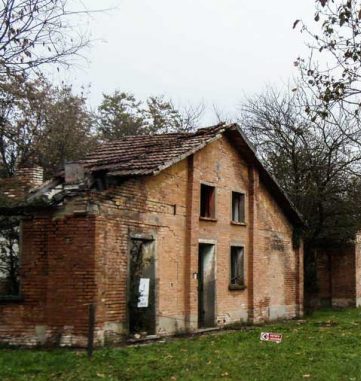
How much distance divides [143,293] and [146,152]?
158 inches

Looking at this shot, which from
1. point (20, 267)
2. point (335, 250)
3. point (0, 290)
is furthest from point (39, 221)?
point (335, 250)

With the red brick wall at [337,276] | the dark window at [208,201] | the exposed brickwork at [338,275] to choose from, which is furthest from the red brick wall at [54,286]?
the red brick wall at [337,276]

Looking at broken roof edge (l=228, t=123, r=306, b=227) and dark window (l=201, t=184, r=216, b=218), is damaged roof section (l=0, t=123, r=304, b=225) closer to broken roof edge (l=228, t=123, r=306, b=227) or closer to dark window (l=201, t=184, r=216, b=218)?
broken roof edge (l=228, t=123, r=306, b=227)

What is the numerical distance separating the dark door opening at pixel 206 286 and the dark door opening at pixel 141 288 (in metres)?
3.09

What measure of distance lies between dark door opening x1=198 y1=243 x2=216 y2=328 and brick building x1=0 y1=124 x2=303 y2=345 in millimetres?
31

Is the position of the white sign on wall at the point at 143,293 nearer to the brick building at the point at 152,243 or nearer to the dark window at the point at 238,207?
the brick building at the point at 152,243

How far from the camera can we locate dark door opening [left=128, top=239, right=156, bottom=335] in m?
15.7

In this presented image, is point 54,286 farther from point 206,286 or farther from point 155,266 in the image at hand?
point 206,286

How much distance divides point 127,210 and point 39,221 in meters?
2.17

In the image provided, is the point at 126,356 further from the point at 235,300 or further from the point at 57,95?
the point at 57,95

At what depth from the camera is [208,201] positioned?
19.6 meters

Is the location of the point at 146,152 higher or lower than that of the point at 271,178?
lower

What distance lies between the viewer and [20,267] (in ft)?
47.9

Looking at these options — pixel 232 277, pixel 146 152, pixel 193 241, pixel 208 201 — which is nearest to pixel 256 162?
pixel 208 201
